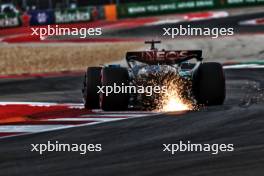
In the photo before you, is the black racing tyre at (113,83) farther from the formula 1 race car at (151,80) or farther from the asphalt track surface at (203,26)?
the asphalt track surface at (203,26)

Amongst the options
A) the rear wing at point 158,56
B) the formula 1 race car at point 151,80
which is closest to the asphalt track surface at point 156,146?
the formula 1 race car at point 151,80

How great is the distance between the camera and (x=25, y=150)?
8297 millimetres

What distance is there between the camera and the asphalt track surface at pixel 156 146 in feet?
23.2

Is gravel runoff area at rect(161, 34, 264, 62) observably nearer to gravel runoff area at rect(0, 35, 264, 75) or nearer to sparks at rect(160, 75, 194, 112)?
gravel runoff area at rect(0, 35, 264, 75)

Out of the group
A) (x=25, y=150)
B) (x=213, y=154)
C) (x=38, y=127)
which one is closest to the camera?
(x=213, y=154)

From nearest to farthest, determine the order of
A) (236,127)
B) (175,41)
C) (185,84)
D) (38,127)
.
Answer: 1. (236,127)
2. (38,127)
3. (185,84)
4. (175,41)

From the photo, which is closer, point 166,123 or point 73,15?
point 166,123

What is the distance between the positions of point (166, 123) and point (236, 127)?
0.98 meters

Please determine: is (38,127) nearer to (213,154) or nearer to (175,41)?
(213,154)

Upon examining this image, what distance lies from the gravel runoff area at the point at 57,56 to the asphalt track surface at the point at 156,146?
35.2ft

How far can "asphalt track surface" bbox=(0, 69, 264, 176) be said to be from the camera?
23.2ft

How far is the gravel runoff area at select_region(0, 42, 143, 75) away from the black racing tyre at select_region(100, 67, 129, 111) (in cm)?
1076

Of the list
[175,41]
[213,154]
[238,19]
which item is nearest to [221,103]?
[213,154]

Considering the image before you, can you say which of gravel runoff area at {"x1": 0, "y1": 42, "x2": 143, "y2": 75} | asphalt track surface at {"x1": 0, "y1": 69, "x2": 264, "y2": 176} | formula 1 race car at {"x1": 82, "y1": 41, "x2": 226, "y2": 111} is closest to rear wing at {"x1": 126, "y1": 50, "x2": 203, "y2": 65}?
formula 1 race car at {"x1": 82, "y1": 41, "x2": 226, "y2": 111}
